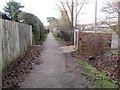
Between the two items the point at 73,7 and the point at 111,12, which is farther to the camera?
the point at 73,7

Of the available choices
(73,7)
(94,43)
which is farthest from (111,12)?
(73,7)

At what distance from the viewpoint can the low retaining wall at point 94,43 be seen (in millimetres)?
6930

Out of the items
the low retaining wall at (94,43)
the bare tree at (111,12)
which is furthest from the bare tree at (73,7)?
the bare tree at (111,12)

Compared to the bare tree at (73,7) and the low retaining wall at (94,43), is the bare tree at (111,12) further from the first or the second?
the bare tree at (73,7)

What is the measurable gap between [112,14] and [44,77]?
350 centimetres

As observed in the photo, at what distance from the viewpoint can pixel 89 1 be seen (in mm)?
12781

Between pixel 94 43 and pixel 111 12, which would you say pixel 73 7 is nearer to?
pixel 94 43

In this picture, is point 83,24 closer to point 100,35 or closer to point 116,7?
point 100,35

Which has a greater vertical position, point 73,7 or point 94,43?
point 73,7

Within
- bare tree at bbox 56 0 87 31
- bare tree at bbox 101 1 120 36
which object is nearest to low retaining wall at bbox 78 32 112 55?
bare tree at bbox 101 1 120 36

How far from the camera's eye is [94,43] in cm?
729

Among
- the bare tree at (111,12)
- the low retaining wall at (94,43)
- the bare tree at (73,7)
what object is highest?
the bare tree at (73,7)

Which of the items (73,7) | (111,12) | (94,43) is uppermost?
(73,7)

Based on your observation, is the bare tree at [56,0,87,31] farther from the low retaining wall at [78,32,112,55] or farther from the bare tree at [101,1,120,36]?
the bare tree at [101,1,120,36]
